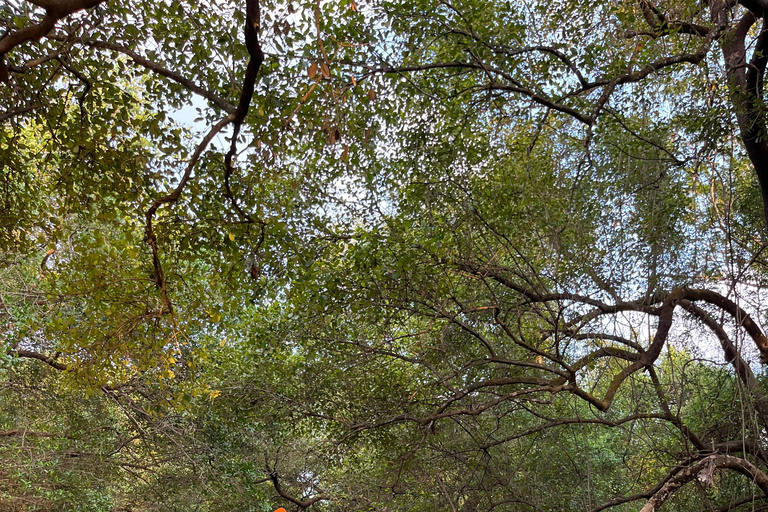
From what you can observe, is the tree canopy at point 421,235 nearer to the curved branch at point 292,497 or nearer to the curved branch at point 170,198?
the curved branch at point 170,198

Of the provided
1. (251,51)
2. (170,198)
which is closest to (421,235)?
(170,198)

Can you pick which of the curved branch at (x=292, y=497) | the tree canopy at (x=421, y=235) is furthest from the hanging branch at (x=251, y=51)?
the curved branch at (x=292, y=497)

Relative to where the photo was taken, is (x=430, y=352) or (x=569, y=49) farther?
(x=430, y=352)

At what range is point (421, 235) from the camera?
506 centimetres

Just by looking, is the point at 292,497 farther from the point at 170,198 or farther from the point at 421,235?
the point at 170,198

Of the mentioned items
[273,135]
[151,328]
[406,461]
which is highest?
[273,135]

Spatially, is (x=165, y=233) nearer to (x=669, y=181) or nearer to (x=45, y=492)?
(x=669, y=181)

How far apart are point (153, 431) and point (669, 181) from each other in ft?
19.3

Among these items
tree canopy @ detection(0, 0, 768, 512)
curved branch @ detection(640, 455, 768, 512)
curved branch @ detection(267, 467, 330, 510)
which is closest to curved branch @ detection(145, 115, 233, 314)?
tree canopy @ detection(0, 0, 768, 512)

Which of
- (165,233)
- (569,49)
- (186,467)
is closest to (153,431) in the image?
(186,467)

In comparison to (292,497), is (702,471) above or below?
below

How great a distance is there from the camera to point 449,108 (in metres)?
4.91

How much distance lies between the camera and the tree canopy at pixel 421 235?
3.92m

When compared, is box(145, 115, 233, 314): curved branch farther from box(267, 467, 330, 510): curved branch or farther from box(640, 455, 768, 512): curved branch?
box(267, 467, 330, 510): curved branch
